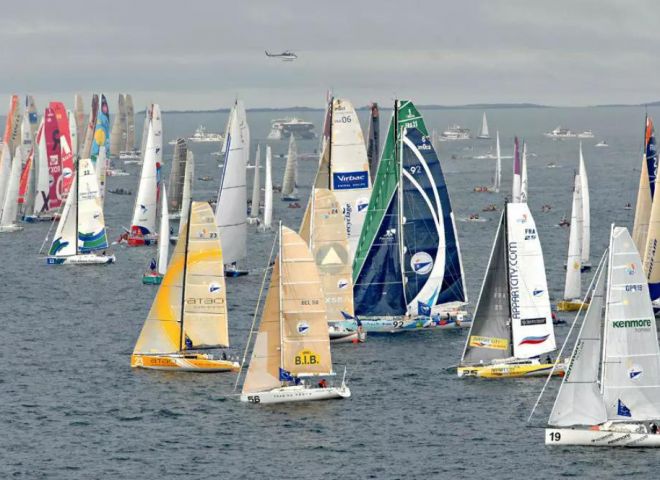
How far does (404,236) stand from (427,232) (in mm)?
1455

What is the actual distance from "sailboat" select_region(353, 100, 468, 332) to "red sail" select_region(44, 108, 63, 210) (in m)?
81.2

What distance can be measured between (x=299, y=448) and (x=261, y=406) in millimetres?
7197

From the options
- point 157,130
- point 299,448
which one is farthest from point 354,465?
point 157,130

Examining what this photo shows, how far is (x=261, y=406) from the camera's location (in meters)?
69.6

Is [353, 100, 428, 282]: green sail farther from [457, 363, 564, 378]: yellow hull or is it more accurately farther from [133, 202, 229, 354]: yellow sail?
[457, 363, 564, 378]: yellow hull

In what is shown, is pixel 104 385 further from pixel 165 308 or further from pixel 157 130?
pixel 157 130

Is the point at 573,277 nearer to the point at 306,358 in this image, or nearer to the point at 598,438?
the point at 306,358

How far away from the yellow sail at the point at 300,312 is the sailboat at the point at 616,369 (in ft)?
42.3

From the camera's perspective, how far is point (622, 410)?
→ 61.2 metres

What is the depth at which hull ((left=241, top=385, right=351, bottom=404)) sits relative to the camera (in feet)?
227

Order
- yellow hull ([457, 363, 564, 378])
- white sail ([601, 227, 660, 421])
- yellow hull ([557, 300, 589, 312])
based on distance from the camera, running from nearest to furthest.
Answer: white sail ([601, 227, 660, 421]) → yellow hull ([457, 363, 564, 378]) → yellow hull ([557, 300, 589, 312])

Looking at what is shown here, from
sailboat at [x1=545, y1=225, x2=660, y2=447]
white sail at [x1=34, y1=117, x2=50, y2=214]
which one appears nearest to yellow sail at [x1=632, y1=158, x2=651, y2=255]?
sailboat at [x1=545, y1=225, x2=660, y2=447]

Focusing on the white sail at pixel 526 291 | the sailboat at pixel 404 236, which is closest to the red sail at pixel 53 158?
the sailboat at pixel 404 236

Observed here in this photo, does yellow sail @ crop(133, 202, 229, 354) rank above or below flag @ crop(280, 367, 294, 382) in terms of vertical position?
above
